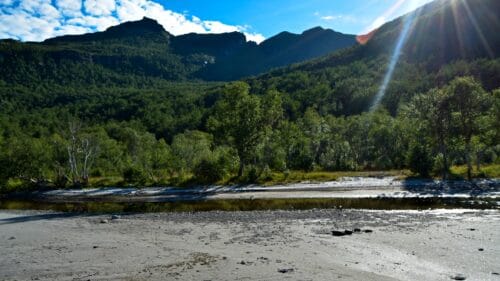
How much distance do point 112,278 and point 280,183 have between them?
40.3 meters

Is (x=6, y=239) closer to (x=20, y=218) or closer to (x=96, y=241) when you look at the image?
(x=96, y=241)

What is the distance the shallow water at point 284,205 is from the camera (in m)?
32.0

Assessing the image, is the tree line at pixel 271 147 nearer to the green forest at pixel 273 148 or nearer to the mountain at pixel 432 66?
the green forest at pixel 273 148

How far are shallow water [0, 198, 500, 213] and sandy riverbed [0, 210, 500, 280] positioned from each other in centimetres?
362

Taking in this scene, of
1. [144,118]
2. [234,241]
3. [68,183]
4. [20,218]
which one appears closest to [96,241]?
Result: [234,241]

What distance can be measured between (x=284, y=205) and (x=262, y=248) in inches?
681

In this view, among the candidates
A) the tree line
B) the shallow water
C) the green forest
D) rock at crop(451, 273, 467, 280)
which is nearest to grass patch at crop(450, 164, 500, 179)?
the green forest

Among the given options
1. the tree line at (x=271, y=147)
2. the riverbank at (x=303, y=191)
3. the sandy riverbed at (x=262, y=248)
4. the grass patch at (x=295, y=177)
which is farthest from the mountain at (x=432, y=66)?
the sandy riverbed at (x=262, y=248)

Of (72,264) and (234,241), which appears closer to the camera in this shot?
(72,264)

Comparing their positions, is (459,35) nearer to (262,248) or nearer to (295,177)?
(295,177)

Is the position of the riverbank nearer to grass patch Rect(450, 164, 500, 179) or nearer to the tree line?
grass patch Rect(450, 164, 500, 179)

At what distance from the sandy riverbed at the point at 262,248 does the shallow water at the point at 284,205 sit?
362 cm

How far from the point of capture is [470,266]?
15.0 m

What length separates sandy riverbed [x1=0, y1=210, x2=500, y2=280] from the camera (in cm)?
1539
